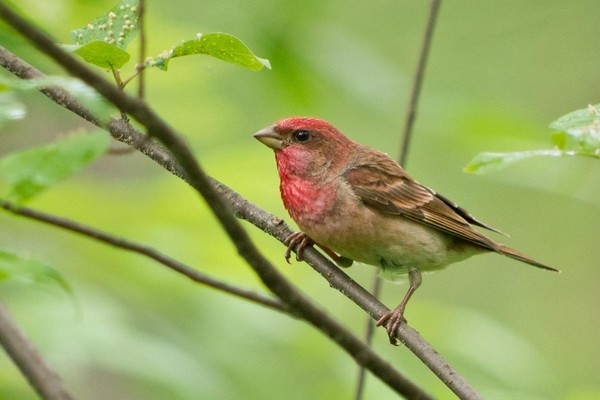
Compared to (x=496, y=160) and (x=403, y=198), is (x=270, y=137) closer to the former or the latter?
(x=403, y=198)

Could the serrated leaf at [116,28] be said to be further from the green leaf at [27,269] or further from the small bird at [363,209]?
the small bird at [363,209]

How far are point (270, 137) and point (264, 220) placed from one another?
1.67 m

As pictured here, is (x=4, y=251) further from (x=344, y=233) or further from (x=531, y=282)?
(x=531, y=282)

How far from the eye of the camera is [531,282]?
575 inches

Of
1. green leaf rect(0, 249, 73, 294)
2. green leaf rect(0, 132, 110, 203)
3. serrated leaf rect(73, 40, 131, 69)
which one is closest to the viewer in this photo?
green leaf rect(0, 132, 110, 203)

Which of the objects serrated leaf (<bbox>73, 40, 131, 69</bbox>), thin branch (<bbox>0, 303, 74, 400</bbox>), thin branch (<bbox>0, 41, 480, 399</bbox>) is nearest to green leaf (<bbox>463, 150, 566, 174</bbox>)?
thin branch (<bbox>0, 41, 480, 399</bbox>)

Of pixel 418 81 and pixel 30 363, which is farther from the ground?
pixel 418 81

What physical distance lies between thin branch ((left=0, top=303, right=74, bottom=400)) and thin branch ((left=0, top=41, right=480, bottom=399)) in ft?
2.89

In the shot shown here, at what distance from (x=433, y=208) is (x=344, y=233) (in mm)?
919

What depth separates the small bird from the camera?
4.96 m

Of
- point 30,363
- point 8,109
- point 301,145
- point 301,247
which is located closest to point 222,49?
point 8,109

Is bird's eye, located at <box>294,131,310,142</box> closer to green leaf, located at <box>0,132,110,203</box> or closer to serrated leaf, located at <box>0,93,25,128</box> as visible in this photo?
serrated leaf, located at <box>0,93,25,128</box>

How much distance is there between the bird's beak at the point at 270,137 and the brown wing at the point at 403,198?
1.44 ft

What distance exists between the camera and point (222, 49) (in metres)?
2.79
